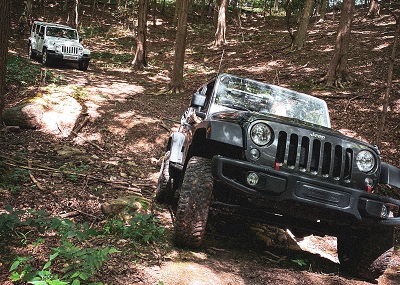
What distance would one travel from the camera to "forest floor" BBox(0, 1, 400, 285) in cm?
330

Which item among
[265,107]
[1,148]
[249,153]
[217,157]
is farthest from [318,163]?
[1,148]

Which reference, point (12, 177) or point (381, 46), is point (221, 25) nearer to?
point (381, 46)

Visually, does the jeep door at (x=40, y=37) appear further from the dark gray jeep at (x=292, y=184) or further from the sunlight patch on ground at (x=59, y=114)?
the dark gray jeep at (x=292, y=184)

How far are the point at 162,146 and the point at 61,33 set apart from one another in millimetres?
10863

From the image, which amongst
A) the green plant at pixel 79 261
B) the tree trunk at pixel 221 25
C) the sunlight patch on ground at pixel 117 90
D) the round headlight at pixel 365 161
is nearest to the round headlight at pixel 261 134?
the round headlight at pixel 365 161

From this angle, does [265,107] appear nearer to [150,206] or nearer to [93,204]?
[150,206]

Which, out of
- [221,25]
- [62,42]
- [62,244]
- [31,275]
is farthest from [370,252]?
[221,25]

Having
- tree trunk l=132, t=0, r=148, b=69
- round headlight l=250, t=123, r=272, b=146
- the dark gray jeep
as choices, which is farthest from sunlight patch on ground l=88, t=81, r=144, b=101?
round headlight l=250, t=123, r=272, b=146

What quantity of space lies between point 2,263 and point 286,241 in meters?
3.35

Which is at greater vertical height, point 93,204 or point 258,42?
point 258,42

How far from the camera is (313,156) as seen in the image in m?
3.39

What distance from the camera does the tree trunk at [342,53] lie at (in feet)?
36.5

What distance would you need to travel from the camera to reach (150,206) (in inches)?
187

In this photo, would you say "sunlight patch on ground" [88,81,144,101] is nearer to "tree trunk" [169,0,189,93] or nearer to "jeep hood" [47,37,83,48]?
"tree trunk" [169,0,189,93]
